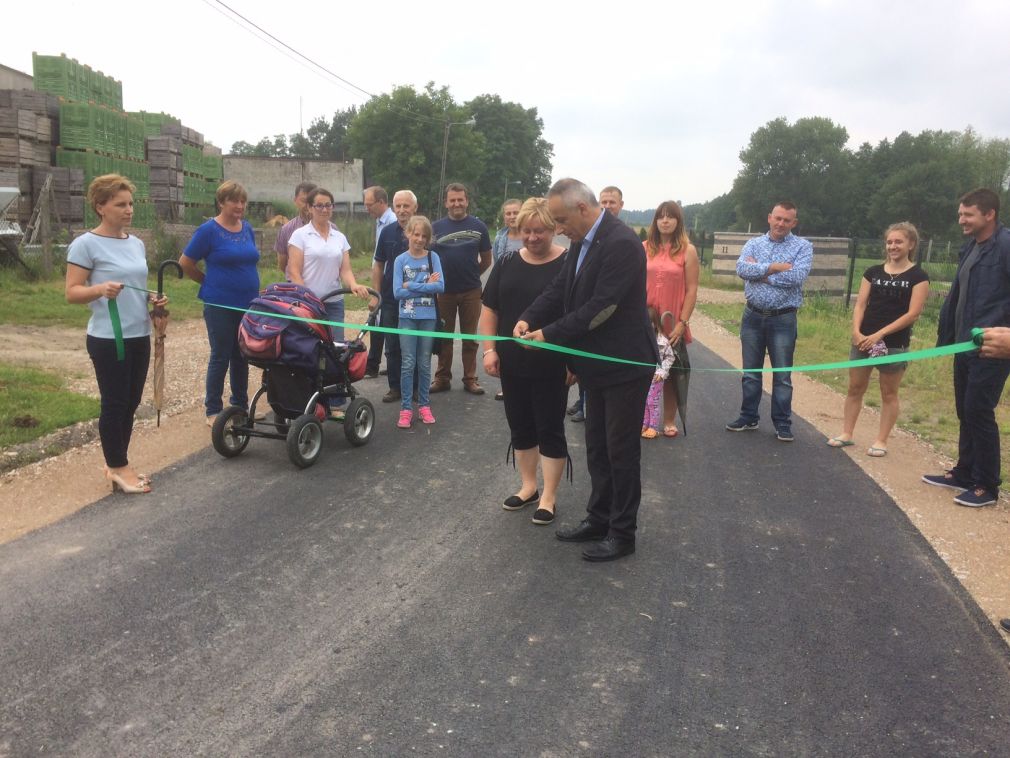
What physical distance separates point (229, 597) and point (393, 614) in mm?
816

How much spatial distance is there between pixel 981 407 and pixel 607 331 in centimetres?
302

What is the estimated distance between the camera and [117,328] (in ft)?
16.1

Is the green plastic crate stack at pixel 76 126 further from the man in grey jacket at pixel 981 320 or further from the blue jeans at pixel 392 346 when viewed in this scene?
the man in grey jacket at pixel 981 320

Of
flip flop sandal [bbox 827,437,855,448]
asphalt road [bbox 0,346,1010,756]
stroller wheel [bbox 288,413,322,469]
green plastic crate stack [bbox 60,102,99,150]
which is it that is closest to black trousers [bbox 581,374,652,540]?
asphalt road [bbox 0,346,1010,756]

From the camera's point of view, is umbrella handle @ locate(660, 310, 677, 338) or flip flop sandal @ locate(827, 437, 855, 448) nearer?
umbrella handle @ locate(660, 310, 677, 338)

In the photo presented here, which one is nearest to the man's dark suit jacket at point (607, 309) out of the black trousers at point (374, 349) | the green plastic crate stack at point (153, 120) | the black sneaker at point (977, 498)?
the black sneaker at point (977, 498)

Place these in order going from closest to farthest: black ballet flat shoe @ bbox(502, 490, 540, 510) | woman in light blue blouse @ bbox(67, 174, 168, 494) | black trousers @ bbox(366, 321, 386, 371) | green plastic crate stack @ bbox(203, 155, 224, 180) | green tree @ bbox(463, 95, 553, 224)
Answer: woman in light blue blouse @ bbox(67, 174, 168, 494)
black ballet flat shoe @ bbox(502, 490, 540, 510)
black trousers @ bbox(366, 321, 386, 371)
green plastic crate stack @ bbox(203, 155, 224, 180)
green tree @ bbox(463, 95, 553, 224)

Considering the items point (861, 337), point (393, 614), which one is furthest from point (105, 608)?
point (861, 337)

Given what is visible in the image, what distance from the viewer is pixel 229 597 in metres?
3.83

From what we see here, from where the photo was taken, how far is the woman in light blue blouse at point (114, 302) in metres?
4.82

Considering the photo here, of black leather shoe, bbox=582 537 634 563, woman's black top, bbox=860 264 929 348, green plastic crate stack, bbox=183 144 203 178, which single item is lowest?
black leather shoe, bbox=582 537 634 563

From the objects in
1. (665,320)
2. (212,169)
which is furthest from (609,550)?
(212,169)

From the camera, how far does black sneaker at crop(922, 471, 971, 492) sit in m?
5.92

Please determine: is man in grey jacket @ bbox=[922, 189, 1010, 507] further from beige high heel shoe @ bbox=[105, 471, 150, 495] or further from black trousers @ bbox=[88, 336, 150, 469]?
beige high heel shoe @ bbox=[105, 471, 150, 495]
